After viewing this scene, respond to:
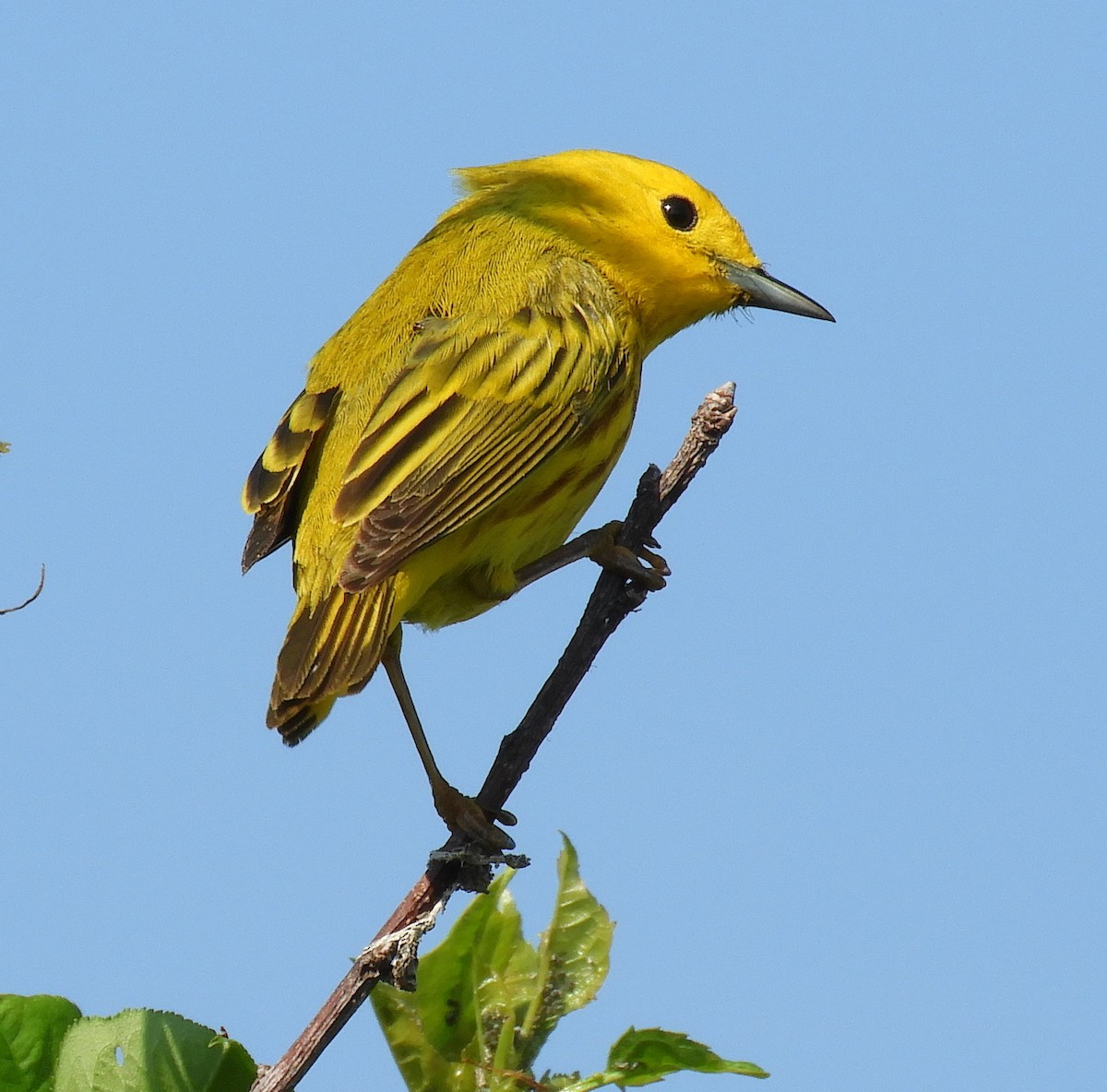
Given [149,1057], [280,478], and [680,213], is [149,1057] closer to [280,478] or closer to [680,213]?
[280,478]

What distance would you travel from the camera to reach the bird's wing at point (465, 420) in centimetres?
405

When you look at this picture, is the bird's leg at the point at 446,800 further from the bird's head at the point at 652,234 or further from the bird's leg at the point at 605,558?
the bird's head at the point at 652,234

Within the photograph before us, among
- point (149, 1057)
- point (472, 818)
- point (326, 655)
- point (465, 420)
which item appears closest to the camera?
point (149, 1057)

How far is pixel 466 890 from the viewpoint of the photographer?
353cm

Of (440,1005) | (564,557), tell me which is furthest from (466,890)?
(564,557)

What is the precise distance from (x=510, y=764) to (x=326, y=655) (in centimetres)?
52

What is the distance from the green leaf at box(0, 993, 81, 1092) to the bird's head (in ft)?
10.3

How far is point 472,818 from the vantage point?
12.9 feet

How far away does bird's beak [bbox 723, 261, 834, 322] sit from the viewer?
5.46 meters

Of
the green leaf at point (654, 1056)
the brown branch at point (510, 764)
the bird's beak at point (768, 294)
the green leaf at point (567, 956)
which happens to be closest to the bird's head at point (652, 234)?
the bird's beak at point (768, 294)

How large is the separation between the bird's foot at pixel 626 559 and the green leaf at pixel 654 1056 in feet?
4.94

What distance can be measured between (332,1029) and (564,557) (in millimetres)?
2118

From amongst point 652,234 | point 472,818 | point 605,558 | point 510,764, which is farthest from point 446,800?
point 652,234

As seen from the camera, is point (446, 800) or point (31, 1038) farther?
point (446, 800)
